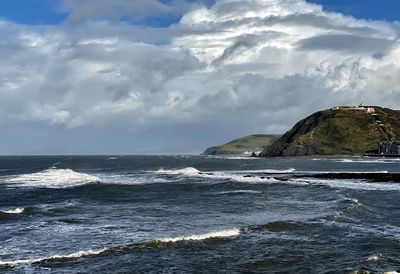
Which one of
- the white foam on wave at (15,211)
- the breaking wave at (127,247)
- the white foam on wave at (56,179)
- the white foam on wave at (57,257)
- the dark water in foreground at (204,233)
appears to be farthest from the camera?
the white foam on wave at (56,179)

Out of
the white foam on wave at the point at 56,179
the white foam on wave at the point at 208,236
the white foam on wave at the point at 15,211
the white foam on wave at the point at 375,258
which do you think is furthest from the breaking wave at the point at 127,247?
the white foam on wave at the point at 56,179

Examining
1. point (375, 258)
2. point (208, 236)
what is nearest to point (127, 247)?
point (208, 236)

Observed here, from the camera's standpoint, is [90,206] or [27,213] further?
[90,206]

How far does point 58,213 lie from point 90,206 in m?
6.67

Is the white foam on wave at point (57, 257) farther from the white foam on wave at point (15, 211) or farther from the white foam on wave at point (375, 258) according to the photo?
the white foam on wave at point (15, 211)

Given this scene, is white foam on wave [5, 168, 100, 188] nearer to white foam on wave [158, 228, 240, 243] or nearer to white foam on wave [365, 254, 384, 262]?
white foam on wave [158, 228, 240, 243]

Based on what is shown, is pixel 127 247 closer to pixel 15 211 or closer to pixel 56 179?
pixel 15 211

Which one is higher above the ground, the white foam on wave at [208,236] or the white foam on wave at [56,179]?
the white foam on wave at [56,179]

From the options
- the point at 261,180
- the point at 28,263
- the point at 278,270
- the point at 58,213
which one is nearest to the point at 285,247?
the point at 278,270

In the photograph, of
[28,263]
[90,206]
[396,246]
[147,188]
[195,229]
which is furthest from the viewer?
[147,188]

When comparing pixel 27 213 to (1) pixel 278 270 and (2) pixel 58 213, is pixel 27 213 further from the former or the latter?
(1) pixel 278 270

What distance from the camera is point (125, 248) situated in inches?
1318

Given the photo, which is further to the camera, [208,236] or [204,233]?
[204,233]

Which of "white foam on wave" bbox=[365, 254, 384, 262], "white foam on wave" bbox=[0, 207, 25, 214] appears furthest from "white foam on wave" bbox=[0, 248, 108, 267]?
"white foam on wave" bbox=[0, 207, 25, 214]
